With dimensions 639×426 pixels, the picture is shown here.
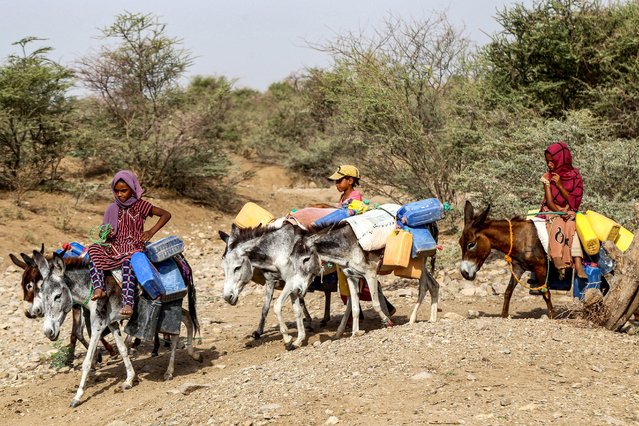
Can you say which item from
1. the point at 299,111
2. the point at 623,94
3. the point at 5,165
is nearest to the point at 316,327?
the point at 623,94

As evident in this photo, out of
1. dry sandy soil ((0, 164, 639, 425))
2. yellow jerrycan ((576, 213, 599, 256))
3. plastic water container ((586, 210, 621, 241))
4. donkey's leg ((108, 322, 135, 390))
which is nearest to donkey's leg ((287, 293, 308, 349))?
Answer: dry sandy soil ((0, 164, 639, 425))

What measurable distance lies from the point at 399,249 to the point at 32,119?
1296 centimetres

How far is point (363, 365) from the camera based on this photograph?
21.9 feet

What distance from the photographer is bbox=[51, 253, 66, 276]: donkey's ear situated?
763cm

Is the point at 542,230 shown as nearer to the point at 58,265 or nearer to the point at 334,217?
the point at 334,217

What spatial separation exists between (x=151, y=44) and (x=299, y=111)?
1062 centimetres

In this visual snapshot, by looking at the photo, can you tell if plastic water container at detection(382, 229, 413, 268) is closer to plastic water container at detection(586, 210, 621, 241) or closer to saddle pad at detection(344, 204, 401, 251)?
saddle pad at detection(344, 204, 401, 251)

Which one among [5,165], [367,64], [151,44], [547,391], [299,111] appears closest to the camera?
[547,391]

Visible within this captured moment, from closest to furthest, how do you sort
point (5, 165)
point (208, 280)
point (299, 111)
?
point (208, 280), point (5, 165), point (299, 111)

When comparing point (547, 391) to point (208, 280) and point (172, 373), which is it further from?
point (208, 280)

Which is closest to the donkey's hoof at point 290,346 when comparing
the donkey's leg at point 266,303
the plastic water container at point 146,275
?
the donkey's leg at point 266,303

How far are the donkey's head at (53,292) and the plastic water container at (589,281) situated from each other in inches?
212

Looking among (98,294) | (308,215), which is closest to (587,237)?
(308,215)

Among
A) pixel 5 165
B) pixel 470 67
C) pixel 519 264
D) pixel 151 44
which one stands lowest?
pixel 519 264
